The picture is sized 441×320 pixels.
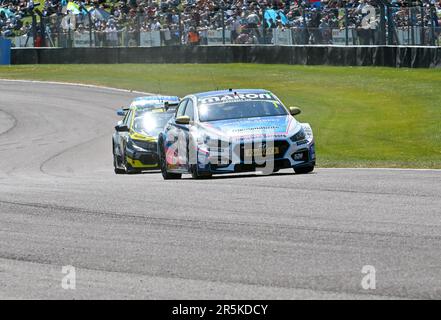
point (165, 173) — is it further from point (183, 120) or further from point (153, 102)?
point (153, 102)

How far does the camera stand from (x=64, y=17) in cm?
5409

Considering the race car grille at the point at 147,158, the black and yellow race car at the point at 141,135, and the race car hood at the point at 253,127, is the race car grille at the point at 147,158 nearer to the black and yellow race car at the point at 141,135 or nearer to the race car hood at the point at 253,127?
the black and yellow race car at the point at 141,135

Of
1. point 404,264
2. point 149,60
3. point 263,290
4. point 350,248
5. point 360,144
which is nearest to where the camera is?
point 263,290

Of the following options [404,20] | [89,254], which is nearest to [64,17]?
[404,20]

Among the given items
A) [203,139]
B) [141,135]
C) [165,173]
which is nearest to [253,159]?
[203,139]

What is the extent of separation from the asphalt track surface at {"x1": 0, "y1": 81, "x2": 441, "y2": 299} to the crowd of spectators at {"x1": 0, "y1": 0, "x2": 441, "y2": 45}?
73.0 ft

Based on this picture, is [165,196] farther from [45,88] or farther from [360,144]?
[45,88]

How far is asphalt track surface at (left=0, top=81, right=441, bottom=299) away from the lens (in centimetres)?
785

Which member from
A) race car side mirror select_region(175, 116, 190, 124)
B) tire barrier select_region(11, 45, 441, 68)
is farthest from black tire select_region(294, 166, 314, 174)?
tire barrier select_region(11, 45, 441, 68)

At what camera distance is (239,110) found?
1670 cm

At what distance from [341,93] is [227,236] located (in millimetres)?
24300
